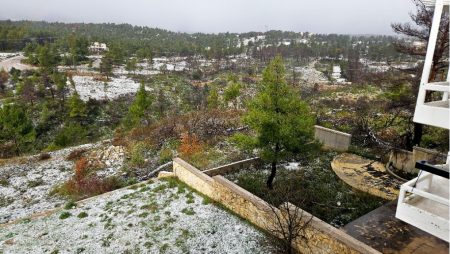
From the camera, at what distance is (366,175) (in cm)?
1430

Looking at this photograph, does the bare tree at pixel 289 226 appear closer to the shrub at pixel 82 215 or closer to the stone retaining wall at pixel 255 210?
the stone retaining wall at pixel 255 210

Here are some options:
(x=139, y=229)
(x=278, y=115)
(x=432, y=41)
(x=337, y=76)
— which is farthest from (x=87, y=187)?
(x=337, y=76)

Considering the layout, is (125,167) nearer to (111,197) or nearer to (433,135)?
(111,197)

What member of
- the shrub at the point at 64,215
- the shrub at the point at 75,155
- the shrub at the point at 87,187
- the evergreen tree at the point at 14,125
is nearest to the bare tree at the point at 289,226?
the shrub at the point at 64,215

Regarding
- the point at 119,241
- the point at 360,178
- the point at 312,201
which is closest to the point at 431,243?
the point at 312,201

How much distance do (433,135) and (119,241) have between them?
53.1 feet

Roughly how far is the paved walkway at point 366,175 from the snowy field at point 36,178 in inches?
471

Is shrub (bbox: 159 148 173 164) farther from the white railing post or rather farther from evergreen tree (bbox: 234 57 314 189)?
the white railing post

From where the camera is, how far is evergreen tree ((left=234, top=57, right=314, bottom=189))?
11.7 m

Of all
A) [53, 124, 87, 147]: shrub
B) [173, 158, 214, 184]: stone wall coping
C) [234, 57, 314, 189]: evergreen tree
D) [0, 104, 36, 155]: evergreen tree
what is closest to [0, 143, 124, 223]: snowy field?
[0, 104, 36, 155]: evergreen tree

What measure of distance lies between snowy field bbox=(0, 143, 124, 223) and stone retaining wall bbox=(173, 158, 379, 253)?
6.42m

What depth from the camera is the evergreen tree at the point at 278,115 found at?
38.5 feet

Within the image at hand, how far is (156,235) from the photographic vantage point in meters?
10.6

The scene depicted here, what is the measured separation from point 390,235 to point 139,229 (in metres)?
7.75
